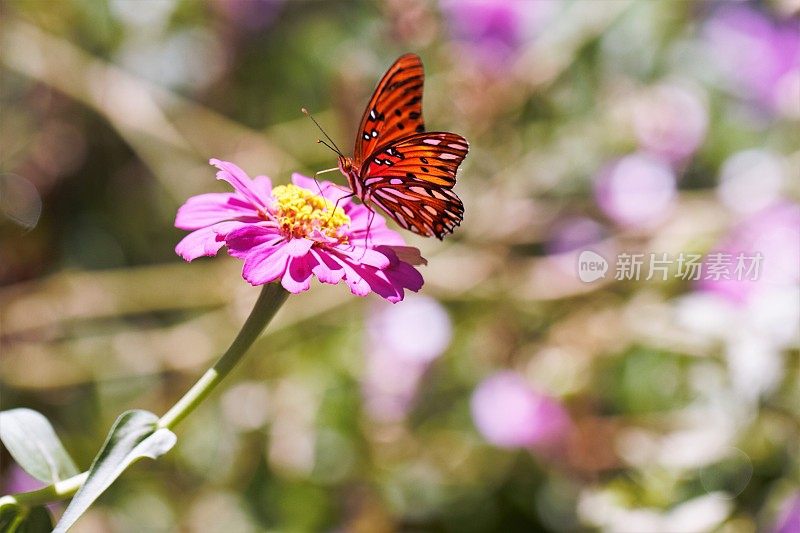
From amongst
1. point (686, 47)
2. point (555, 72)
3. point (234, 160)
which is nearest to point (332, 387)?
point (234, 160)

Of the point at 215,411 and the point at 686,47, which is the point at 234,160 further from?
the point at 686,47

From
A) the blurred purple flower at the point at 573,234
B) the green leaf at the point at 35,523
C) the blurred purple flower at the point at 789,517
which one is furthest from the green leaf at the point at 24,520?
the blurred purple flower at the point at 573,234

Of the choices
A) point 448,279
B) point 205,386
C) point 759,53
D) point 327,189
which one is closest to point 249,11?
point 448,279

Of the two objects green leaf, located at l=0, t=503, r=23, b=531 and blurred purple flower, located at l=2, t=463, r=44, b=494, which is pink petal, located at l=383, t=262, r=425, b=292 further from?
blurred purple flower, located at l=2, t=463, r=44, b=494

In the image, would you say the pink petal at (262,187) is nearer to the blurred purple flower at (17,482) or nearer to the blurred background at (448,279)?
the blurred background at (448,279)

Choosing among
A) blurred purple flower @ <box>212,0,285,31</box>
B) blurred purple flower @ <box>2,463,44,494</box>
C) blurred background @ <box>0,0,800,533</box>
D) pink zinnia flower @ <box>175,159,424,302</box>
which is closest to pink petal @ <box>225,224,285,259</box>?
pink zinnia flower @ <box>175,159,424,302</box>

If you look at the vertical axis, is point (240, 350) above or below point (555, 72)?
below

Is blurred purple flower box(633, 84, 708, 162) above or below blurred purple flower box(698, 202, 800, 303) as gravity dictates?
above
